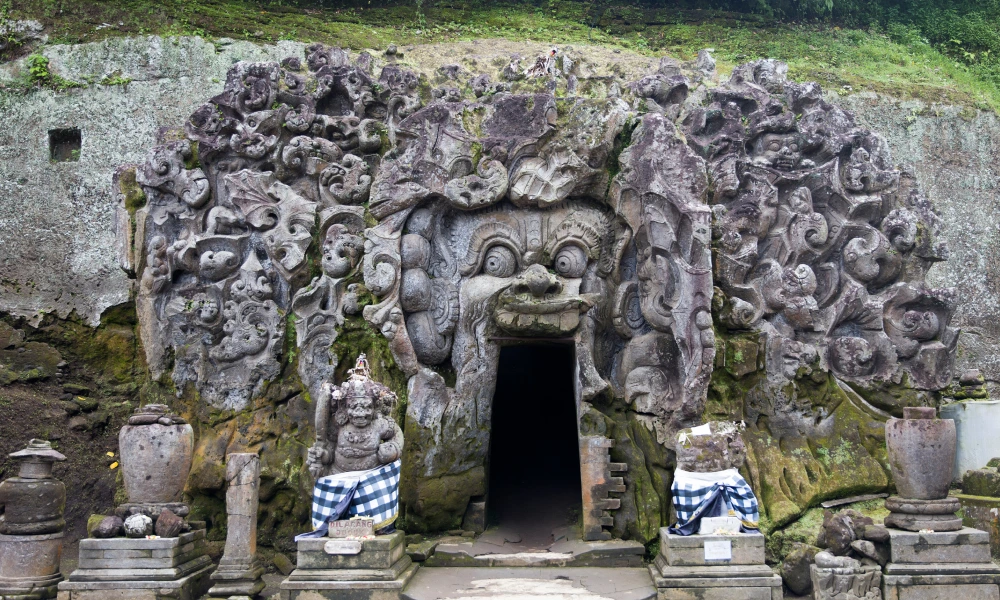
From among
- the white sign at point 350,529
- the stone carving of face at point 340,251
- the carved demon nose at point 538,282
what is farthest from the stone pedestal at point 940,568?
the stone carving of face at point 340,251

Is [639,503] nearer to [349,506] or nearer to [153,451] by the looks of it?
[349,506]

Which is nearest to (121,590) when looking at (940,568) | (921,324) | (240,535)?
(240,535)

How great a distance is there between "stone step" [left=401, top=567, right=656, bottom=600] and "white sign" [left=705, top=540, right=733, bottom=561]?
1.96ft

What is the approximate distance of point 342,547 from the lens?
710 cm

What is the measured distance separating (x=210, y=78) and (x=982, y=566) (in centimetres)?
1265

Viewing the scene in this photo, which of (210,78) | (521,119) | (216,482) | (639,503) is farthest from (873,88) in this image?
(216,482)

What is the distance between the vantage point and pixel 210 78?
1375 cm

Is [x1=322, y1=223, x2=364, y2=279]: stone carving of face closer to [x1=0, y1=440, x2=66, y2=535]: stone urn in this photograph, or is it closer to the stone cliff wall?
[x1=0, y1=440, x2=66, y2=535]: stone urn

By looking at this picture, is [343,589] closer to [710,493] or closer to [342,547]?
[342,547]

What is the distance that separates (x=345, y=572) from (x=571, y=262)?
411cm

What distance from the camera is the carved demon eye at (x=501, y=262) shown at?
9.28m

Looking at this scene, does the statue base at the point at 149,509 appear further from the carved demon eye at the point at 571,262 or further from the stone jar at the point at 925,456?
the stone jar at the point at 925,456

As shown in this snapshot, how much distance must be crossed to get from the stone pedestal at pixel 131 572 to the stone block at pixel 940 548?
630 centimetres

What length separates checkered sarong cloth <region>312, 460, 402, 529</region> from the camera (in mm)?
7332
